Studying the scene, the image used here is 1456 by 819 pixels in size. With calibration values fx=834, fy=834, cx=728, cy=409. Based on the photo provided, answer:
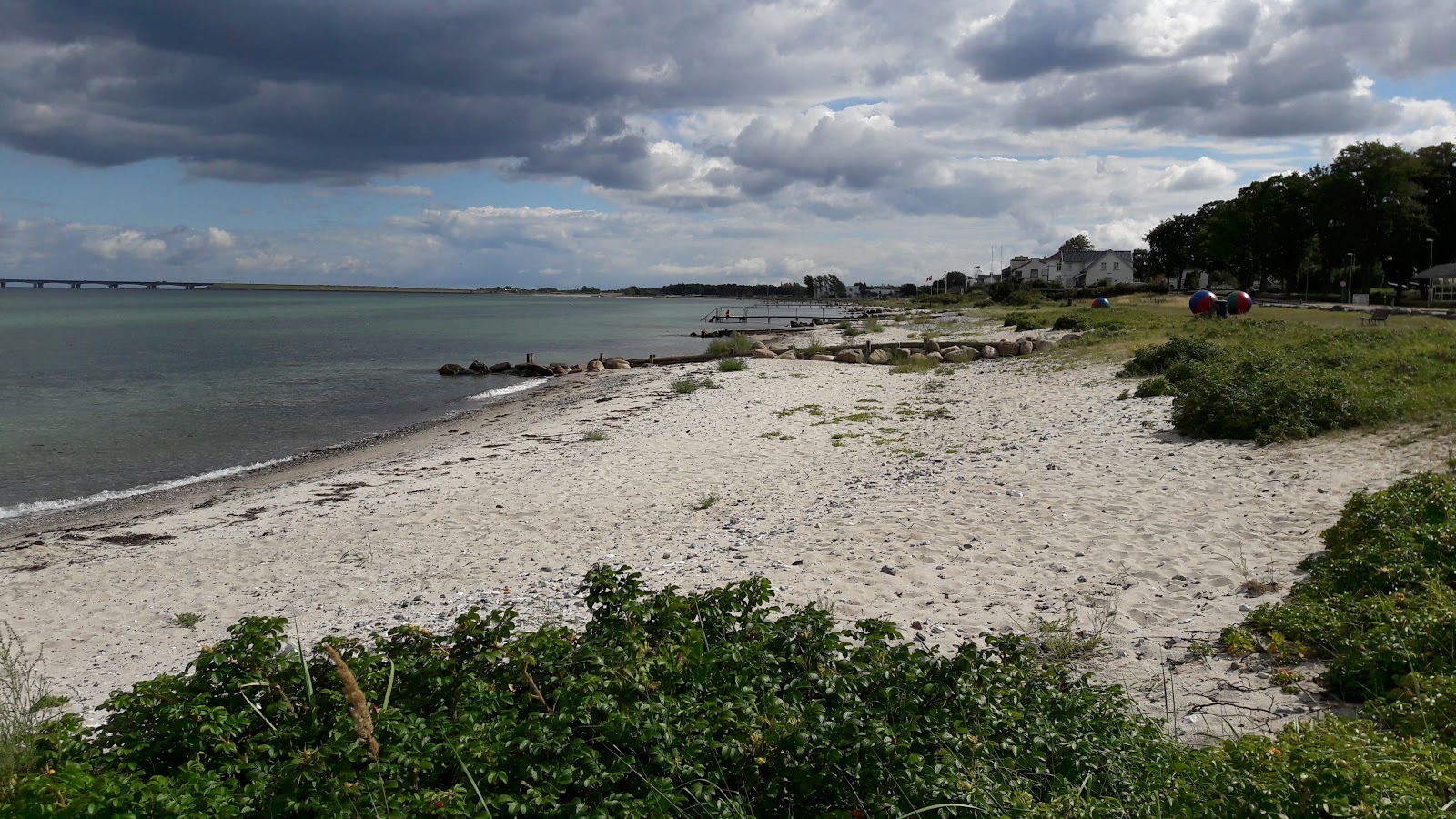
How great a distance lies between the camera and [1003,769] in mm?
3578

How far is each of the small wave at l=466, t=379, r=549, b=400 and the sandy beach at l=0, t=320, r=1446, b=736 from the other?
1391 cm

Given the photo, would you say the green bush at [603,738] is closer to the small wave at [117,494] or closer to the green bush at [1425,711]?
the green bush at [1425,711]

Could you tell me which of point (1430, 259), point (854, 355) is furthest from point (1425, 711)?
point (1430, 259)

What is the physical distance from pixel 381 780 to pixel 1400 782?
3.78 metres

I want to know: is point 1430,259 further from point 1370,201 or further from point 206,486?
point 206,486

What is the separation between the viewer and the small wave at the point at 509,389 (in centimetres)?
3170

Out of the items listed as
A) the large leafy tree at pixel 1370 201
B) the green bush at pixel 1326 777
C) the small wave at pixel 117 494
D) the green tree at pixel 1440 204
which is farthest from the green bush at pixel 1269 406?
the green tree at pixel 1440 204

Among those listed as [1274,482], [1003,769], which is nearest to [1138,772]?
[1003,769]

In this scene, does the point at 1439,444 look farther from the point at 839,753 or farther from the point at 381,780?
the point at 381,780

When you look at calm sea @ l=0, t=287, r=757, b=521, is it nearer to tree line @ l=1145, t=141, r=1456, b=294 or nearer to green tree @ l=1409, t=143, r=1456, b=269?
tree line @ l=1145, t=141, r=1456, b=294

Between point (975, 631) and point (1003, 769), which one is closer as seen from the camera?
point (1003, 769)

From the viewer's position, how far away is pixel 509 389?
3350cm

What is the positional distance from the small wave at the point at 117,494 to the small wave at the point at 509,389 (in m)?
12.4

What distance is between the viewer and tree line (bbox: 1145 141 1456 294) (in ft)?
184
